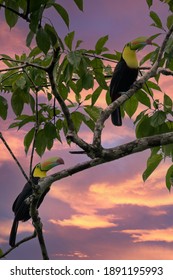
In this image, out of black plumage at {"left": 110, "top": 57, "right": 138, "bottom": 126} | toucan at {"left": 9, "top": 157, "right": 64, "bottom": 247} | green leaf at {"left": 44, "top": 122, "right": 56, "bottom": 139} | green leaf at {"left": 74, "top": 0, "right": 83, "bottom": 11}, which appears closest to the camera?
green leaf at {"left": 74, "top": 0, "right": 83, "bottom": 11}

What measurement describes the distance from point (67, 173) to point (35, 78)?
1.28 metres

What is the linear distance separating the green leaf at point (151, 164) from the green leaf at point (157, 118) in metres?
0.36

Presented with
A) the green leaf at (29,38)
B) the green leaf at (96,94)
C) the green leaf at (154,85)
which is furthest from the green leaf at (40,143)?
the green leaf at (29,38)

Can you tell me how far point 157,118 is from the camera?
3.75m

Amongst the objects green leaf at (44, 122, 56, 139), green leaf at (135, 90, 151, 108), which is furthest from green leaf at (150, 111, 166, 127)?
green leaf at (44, 122, 56, 139)

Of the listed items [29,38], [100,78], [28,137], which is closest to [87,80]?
[100,78]

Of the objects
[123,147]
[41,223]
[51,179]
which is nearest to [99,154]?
[123,147]

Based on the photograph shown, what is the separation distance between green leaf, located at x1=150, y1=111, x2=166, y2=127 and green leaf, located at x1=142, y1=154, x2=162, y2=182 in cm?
36

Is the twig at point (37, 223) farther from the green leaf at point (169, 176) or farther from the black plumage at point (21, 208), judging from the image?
the black plumage at point (21, 208)

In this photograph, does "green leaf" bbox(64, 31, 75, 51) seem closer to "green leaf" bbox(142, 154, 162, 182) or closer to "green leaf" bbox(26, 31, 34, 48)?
"green leaf" bbox(26, 31, 34, 48)

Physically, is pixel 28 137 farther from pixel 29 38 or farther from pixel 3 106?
pixel 29 38

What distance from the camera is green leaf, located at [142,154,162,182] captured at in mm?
3932

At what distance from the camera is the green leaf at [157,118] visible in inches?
146
